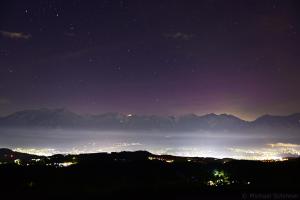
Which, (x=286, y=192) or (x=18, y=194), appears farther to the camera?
(x=18, y=194)

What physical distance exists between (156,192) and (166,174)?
2511cm

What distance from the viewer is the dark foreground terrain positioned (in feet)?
184

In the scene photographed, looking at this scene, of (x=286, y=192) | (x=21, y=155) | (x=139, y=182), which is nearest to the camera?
(x=286, y=192)

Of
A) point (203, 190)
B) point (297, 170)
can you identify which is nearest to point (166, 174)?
point (203, 190)

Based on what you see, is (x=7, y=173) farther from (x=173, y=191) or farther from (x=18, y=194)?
(x=173, y=191)

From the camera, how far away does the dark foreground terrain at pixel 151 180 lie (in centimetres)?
5616

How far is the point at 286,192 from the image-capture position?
Answer: 49625mm

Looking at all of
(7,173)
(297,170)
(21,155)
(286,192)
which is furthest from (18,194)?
(21,155)

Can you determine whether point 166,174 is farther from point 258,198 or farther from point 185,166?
point 258,198

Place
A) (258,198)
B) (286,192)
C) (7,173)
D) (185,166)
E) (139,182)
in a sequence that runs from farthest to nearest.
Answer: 1. (185,166)
2. (7,173)
3. (139,182)
4. (286,192)
5. (258,198)

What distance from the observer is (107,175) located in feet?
263

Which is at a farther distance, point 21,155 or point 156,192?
point 21,155

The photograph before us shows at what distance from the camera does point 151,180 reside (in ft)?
243

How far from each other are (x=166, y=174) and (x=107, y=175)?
1418 centimetres
